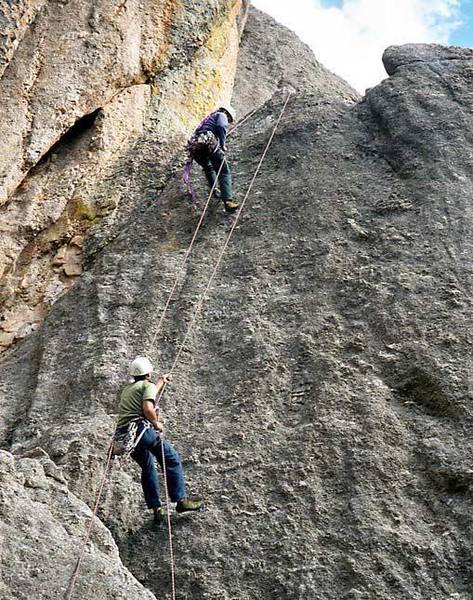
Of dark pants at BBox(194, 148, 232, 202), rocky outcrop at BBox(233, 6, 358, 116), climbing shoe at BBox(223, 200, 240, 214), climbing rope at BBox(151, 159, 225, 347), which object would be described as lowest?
climbing rope at BBox(151, 159, 225, 347)

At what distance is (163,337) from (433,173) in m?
4.93

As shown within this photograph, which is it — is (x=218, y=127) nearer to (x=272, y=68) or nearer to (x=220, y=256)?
(x=220, y=256)

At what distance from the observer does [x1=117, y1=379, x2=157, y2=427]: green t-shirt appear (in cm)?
870

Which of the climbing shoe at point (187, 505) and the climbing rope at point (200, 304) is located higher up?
the climbing rope at point (200, 304)

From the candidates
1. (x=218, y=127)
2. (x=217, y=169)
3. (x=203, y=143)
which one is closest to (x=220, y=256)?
(x=217, y=169)

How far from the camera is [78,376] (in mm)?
11164

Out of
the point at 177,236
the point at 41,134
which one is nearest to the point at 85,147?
the point at 41,134

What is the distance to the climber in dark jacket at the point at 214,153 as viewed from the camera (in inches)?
530

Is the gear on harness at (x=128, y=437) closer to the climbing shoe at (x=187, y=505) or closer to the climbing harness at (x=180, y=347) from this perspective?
the climbing harness at (x=180, y=347)

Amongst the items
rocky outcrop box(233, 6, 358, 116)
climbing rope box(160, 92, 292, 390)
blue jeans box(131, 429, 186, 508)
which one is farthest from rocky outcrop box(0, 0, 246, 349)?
blue jeans box(131, 429, 186, 508)

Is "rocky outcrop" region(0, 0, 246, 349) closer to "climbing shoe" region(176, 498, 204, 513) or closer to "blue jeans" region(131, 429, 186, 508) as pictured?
"blue jeans" region(131, 429, 186, 508)

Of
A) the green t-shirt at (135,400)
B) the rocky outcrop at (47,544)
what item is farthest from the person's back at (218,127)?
the rocky outcrop at (47,544)

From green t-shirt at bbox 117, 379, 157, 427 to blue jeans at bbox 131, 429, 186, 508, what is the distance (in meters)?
0.25

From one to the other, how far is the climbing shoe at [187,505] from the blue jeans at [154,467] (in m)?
0.05
